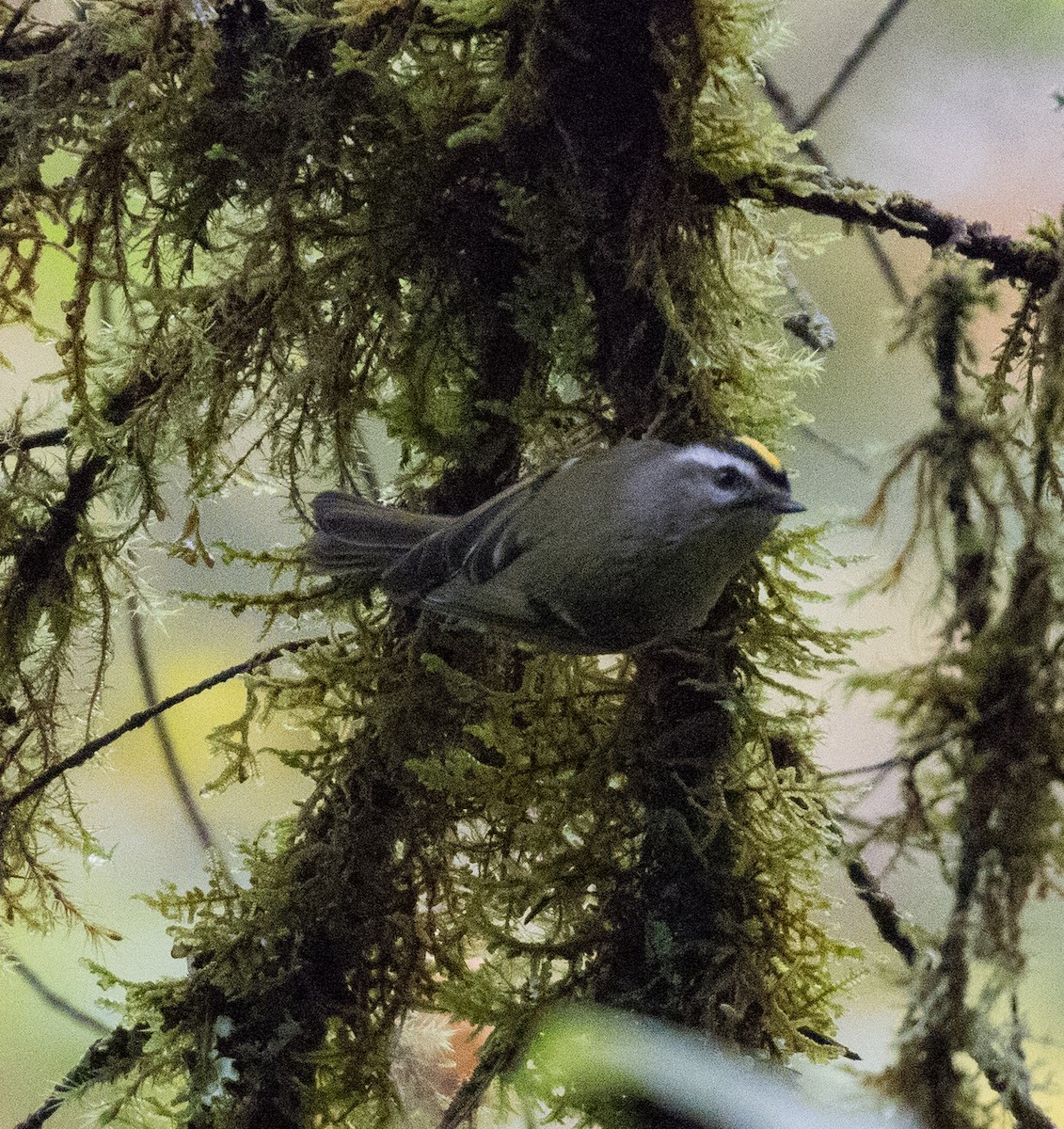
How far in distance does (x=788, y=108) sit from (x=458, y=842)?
3.48ft

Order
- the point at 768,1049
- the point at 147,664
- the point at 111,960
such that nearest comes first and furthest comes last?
the point at 768,1049
the point at 111,960
the point at 147,664

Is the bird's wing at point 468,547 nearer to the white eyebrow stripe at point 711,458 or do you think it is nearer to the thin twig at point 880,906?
the white eyebrow stripe at point 711,458

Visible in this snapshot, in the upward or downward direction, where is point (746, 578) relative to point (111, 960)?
upward

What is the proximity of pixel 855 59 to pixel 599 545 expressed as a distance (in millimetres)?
828

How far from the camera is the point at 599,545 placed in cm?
95

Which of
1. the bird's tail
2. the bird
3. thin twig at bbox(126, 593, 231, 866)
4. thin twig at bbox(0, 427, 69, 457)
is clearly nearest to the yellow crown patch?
the bird

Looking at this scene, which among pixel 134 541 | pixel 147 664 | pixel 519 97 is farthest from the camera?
pixel 147 664

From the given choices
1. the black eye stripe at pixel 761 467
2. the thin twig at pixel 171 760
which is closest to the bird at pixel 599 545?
the black eye stripe at pixel 761 467

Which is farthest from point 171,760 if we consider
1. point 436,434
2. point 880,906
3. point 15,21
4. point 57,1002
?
point 880,906

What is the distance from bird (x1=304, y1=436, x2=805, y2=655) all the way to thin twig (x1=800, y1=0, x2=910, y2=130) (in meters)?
0.60

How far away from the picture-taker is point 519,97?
1.07 meters

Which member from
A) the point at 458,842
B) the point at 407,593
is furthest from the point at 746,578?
the point at 458,842

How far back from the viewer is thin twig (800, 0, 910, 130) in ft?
4.26

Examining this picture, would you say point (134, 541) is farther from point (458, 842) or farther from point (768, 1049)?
point (768, 1049)
